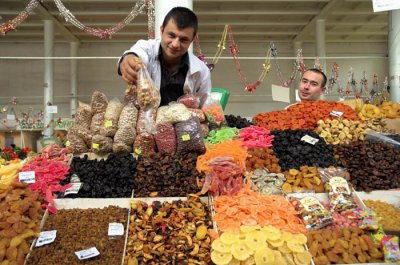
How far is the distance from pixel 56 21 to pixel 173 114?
8.97 meters

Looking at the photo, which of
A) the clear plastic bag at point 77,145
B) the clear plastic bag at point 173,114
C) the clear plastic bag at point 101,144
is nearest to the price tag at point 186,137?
the clear plastic bag at point 173,114

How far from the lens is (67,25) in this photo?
34.5 ft

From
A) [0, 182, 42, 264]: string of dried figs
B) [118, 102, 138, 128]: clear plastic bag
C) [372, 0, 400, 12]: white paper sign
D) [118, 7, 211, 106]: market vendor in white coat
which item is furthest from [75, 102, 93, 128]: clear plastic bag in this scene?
[372, 0, 400, 12]: white paper sign

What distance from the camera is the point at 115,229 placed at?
1.86m

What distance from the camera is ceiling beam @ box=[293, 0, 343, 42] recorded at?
9.06 meters

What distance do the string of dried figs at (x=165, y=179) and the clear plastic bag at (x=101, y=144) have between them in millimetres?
367

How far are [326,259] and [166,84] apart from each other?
5.67 feet

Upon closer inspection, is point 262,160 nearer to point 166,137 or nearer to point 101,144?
point 166,137

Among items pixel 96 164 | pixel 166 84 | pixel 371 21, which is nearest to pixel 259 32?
pixel 371 21

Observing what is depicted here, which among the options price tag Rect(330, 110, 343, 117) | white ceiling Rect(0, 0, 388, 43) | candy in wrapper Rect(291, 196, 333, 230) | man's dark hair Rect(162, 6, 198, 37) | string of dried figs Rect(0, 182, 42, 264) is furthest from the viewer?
white ceiling Rect(0, 0, 388, 43)

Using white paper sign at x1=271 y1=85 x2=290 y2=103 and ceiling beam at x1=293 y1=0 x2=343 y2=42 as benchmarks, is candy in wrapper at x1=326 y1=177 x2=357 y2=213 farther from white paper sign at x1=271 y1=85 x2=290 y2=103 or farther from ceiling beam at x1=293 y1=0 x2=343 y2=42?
ceiling beam at x1=293 y1=0 x2=343 y2=42

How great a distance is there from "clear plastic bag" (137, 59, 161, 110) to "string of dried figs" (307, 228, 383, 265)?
134 centimetres

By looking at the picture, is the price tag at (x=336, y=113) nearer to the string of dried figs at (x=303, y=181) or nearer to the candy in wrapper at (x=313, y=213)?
the string of dried figs at (x=303, y=181)

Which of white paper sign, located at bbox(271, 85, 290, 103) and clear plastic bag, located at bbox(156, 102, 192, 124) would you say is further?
white paper sign, located at bbox(271, 85, 290, 103)
